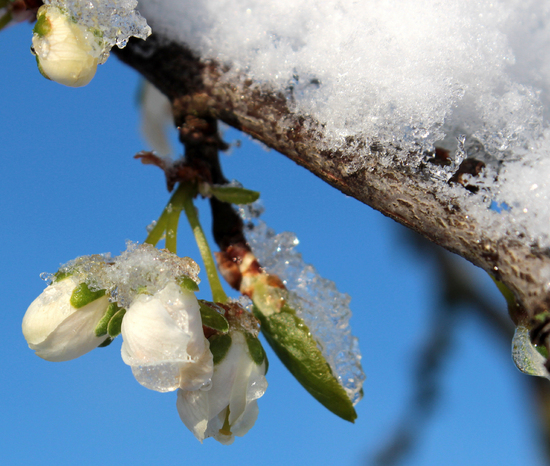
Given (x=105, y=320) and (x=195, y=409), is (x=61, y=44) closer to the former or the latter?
(x=105, y=320)

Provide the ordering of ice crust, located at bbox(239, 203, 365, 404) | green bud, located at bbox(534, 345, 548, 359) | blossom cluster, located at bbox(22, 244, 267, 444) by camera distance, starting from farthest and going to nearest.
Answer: ice crust, located at bbox(239, 203, 365, 404)
blossom cluster, located at bbox(22, 244, 267, 444)
green bud, located at bbox(534, 345, 548, 359)

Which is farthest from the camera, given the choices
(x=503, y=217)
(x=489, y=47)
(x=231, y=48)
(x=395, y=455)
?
(x=395, y=455)

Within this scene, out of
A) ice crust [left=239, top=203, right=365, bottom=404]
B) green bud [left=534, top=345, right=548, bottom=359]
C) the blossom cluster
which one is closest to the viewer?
green bud [left=534, top=345, right=548, bottom=359]

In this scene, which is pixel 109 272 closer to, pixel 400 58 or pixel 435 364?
pixel 400 58

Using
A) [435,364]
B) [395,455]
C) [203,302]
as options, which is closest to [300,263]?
[203,302]

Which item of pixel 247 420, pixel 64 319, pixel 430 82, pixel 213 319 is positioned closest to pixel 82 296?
pixel 64 319

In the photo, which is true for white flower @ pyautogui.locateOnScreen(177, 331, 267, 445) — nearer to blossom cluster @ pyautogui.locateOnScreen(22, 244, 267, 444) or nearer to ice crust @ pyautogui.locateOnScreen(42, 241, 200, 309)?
blossom cluster @ pyautogui.locateOnScreen(22, 244, 267, 444)

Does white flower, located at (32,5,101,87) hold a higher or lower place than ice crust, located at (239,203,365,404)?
higher

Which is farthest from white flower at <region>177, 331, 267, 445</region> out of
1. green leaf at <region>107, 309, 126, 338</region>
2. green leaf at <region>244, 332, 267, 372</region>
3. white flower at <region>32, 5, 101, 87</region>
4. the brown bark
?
white flower at <region>32, 5, 101, 87</region>
